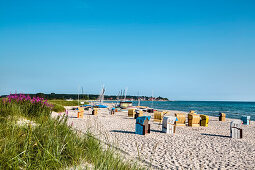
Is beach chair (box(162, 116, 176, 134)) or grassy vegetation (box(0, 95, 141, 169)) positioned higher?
grassy vegetation (box(0, 95, 141, 169))

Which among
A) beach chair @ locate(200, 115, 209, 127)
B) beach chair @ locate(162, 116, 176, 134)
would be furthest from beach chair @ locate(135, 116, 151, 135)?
beach chair @ locate(200, 115, 209, 127)

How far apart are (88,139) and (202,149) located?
4469 millimetres

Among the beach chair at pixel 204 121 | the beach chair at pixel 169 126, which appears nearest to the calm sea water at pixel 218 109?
the beach chair at pixel 204 121

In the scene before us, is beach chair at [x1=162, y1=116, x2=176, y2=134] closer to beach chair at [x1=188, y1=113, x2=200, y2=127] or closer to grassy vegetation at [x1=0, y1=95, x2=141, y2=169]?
beach chair at [x1=188, y1=113, x2=200, y2=127]

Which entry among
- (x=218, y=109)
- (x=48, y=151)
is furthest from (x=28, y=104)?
(x=218, y=109)

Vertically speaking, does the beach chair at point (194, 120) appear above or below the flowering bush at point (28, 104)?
below

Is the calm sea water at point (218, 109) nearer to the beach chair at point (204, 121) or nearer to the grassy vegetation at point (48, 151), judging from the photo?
the beach chair at point (204, 121)

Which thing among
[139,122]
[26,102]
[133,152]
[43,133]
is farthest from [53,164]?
[139,122]

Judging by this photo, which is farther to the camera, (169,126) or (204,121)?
(204,121)

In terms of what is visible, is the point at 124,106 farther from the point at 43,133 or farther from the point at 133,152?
the point at 43,133

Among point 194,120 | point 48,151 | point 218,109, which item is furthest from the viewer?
point 218,109

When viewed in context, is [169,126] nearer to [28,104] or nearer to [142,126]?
[142,126]

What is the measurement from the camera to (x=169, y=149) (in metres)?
6.42

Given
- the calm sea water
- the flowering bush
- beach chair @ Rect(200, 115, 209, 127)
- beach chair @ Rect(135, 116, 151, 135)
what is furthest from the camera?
the calm sea water
